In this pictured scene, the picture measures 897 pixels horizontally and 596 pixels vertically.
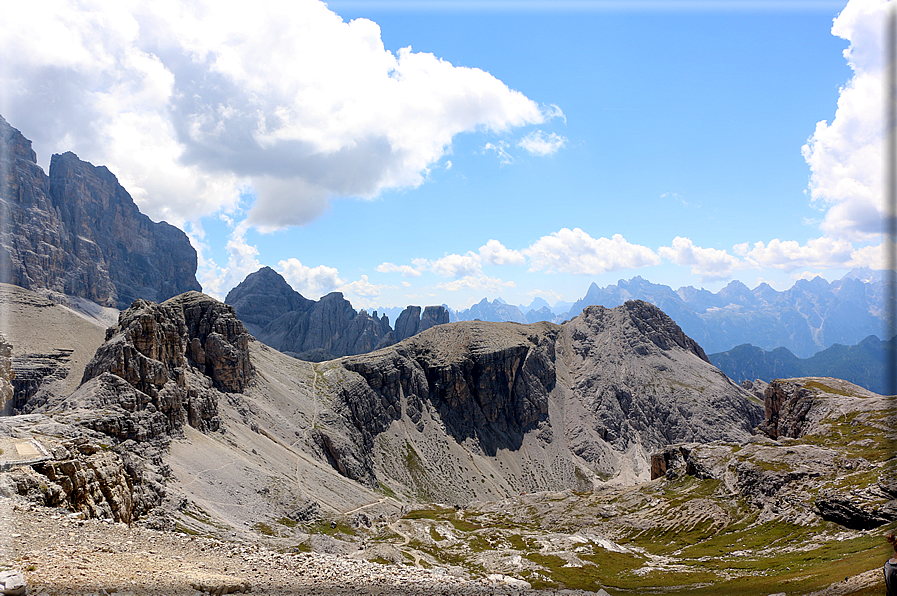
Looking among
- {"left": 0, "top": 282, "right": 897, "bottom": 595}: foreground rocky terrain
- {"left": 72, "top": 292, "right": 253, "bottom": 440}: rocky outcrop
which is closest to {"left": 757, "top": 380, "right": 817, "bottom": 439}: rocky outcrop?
{"left": 0, "top": 282, "right": 897, "bottom": 595}: foreground rocky terrain

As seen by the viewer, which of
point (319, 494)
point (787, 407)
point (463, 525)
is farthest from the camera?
point (787, 407)

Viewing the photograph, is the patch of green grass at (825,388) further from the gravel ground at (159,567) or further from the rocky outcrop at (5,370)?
the rocky outcrop at (5,370)

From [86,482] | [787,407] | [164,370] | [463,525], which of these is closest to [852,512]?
[463,525]

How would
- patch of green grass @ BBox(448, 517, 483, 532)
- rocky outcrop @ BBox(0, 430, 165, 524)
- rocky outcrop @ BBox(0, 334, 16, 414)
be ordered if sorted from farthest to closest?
1. patch of green grass @ BBox(448, 517, 483, 532)
2. rocky outcrop @ BBox(0, 334, 16, 414)
3. rocky outcrop @ BBox(0, 430, 165, 524)

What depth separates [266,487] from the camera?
100312 mm

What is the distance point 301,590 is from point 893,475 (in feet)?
297

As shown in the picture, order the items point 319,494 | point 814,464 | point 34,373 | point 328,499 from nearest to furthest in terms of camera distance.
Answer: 1. point 814,464
2. point 319,494
3. point 328,499
4. point 34,373

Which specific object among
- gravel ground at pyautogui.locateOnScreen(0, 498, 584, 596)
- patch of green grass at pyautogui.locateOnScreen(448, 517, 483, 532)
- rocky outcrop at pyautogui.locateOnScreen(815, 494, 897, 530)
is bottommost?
patch of green grass at pyautogui.locateOnScreen(448, 517, 483, 532)

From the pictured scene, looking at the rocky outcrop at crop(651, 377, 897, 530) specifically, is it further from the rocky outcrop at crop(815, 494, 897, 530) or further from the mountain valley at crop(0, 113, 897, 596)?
the mountain valley at crop(0, 113, 897, 596)

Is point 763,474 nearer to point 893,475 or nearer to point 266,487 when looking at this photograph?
point 893,475

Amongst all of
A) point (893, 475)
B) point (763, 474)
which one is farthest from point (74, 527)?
point (763, 474)

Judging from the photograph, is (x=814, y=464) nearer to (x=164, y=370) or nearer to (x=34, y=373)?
(x=164, y=370)

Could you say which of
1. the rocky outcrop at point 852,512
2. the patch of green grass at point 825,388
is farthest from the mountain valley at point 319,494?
the patch of green grass at point 825,388

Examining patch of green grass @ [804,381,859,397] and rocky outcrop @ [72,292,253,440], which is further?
patch of green grass @ [804,381,859,397]
